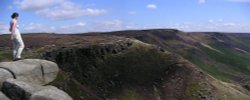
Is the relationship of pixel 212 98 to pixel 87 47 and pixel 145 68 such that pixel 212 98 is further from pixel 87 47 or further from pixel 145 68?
pixel 87 47

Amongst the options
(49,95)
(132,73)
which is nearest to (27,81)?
(49,95)

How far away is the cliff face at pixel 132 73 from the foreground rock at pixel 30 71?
148ft

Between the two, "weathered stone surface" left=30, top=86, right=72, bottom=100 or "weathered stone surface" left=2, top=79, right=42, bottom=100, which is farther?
"weathered stone surface" left=2, top=79, right=42, bottom=100

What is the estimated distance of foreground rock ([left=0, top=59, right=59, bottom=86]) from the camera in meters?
53.1

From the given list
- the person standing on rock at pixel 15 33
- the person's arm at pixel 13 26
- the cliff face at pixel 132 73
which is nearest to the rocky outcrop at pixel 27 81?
the person standing on rock at pixel 15 33

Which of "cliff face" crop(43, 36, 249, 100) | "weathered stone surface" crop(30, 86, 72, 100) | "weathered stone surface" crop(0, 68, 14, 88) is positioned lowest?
"cliff face" crop(43, 36, 249, 100)

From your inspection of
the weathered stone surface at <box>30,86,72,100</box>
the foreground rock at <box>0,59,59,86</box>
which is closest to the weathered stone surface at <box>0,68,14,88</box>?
the foreground rock at <box>0,59,59,86</box>

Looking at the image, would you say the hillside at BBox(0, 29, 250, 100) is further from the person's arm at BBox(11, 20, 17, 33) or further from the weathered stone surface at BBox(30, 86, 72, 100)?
the weathered stone surface at BBox(30, 86, 72, 100)

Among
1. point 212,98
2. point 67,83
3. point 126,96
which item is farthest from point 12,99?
point 212,98

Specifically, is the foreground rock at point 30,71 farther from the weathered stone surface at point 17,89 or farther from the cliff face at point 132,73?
the cliff face at point 132,73

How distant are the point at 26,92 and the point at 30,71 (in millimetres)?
10808

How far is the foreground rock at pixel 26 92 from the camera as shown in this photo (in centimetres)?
4628

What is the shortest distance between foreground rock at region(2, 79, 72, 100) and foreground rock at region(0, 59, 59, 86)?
92.3 inches

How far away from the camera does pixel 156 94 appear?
12188 cm
